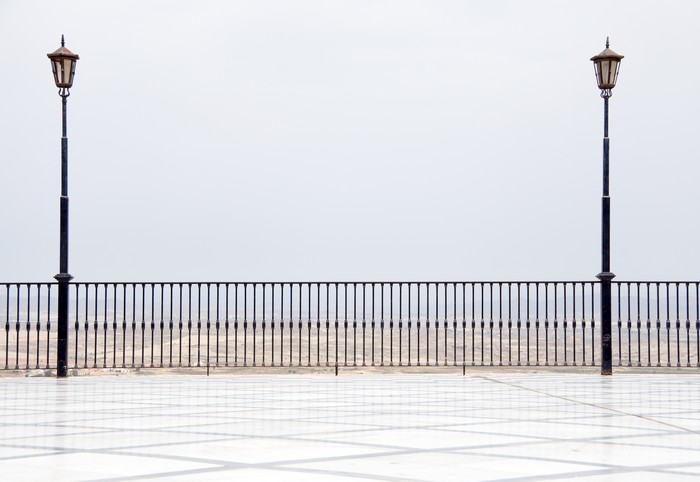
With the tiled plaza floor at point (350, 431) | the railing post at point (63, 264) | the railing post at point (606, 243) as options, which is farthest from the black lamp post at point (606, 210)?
the railing post at point (63, 264)

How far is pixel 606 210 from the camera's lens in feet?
52.2

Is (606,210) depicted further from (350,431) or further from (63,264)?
(350,431)

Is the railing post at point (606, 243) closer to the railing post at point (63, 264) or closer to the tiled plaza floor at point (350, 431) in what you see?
the tiled plaza floor at point (350, 431)

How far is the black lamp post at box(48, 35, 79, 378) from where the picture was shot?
602 inches

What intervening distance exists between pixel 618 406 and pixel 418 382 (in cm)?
380

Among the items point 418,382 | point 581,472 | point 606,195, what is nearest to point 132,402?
point 418,382

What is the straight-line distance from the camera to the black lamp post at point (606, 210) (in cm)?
1576

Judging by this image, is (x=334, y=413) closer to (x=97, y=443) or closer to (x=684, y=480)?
(x=97, y=443)

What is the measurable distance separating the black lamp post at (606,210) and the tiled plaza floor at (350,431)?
6.30 feet

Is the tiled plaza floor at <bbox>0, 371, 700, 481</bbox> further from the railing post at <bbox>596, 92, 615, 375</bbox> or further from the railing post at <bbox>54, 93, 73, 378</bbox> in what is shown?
the railing post at <bbox>596, 92, 615, 375</bbox>

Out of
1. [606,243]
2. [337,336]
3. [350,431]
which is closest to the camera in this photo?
[350,431]

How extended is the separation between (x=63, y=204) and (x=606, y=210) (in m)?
7.38

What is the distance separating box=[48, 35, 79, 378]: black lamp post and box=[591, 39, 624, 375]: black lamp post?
7187 mm

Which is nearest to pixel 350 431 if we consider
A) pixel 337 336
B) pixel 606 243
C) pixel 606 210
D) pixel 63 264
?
pixel 63 264
